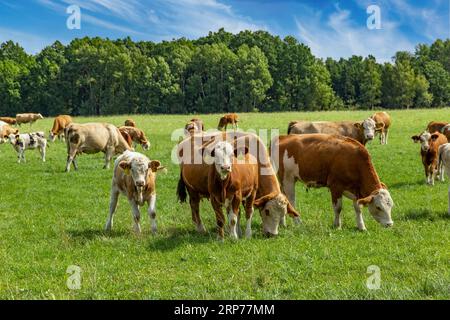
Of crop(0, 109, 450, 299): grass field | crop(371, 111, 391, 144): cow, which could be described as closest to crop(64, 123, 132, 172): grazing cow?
crop(0, 109, 450, 299): grass field

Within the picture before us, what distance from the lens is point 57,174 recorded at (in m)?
18.6

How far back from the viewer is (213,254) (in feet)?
26.9

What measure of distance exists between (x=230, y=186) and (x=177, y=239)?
1499 mm

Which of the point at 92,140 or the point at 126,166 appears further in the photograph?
the point at 92,140

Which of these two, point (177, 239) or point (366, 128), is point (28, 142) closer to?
point (366, 128)

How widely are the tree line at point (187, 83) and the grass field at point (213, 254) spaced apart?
246 feet

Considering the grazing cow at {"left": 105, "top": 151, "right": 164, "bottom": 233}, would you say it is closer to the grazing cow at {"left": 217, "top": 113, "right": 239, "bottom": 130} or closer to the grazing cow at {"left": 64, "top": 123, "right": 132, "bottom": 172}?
the grazing cow at {"left": 64, "top": 123, "right": 132, "bottom": 172}

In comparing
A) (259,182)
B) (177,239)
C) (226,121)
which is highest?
(226,121)

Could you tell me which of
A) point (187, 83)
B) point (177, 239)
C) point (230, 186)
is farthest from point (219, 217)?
point (187, 83)

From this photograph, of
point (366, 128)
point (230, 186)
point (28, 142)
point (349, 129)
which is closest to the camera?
point (230, 186)

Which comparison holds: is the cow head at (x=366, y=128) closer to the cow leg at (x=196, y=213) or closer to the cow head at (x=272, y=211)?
the cow head at (x=272, y=211)

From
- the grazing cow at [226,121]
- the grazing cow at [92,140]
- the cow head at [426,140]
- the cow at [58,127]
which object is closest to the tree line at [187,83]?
the grazing cow at [226,121]
